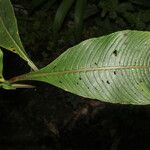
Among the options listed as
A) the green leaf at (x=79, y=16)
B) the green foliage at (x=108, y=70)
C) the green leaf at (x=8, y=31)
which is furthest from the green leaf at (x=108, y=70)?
the green leaf at (x=79, y=16)

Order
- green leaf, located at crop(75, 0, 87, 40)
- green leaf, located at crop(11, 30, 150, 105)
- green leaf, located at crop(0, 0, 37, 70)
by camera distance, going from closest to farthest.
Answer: green leaf, located at crop(11, 30, 150, 105)
green leaf, located at crop(0, 0, 37, 70)
green leaf, located at crop(75, 0, 87, 40)

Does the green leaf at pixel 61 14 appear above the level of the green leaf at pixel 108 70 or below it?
below

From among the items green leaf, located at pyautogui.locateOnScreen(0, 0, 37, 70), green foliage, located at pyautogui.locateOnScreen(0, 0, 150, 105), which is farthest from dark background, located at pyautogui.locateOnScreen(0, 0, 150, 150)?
green foliage, located at pyautogui.locateOnScreen(0, 0, 150, 105)

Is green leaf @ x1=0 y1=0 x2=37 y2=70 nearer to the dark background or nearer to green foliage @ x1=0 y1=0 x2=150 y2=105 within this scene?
green foliage @ x1=0 y1=0 x2=150 y2=105

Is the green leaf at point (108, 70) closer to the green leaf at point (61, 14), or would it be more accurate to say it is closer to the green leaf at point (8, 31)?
the green leaf at point (8, 31)

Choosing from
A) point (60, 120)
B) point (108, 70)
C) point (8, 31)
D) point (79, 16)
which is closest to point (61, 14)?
point (79, 16)
